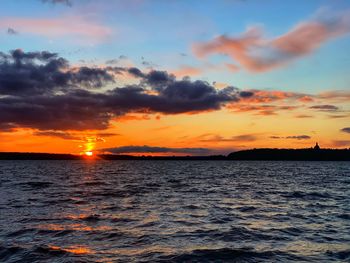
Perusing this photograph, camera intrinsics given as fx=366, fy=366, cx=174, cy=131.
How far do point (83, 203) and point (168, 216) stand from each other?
11.1 metres

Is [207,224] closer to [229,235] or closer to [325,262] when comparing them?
[229,235]

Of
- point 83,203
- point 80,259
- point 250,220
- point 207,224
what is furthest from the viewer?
point 83,203

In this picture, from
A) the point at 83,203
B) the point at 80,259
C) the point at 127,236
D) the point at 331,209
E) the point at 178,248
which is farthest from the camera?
the point at 83,203

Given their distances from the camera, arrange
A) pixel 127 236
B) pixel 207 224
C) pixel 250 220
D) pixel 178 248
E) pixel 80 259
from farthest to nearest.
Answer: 1. pixel 250 220
2. pixel 207 224
3. pixel 127 236
4. pixel 178 248
5. pixel 80 259

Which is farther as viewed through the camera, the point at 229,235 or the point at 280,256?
the point at 229,235

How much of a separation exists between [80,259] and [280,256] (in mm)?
8530

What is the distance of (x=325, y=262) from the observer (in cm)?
1512

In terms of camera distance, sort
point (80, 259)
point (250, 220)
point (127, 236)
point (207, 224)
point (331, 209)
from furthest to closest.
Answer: point (331, 209) → point (250, 220) → point (207, 224) → point (127, 236) → point (80, 259)

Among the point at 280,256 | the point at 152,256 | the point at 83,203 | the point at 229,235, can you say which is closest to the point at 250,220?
the point at 229,235

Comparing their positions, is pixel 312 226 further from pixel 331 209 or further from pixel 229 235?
pixel 331 209

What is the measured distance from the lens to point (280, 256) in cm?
1595

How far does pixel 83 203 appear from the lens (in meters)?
33.3

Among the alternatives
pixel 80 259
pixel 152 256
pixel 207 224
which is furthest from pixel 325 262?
pixel 80 259

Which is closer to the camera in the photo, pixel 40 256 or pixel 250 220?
pixel 40 256
